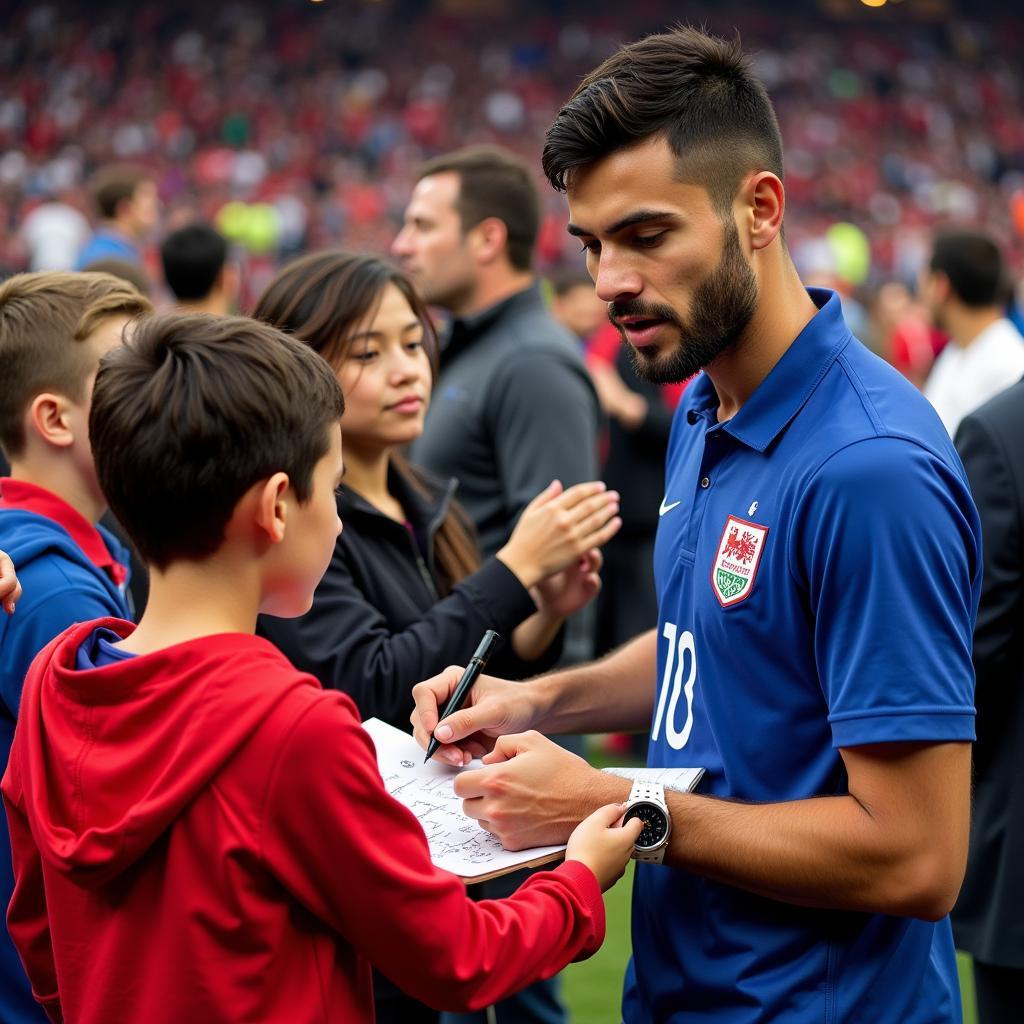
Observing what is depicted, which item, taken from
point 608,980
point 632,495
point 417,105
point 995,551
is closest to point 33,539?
point 995,551

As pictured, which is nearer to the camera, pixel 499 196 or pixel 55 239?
pixel 499 196

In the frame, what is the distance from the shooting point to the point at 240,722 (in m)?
1.45

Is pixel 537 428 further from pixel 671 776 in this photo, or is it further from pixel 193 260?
pixel 193 260

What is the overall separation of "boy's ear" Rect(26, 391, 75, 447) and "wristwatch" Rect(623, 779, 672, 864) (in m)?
1.19

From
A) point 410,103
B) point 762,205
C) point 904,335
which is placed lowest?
point 904,335

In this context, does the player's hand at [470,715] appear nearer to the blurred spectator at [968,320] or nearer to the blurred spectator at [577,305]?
the blurred spectator at [968,320]

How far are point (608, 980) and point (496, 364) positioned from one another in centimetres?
201

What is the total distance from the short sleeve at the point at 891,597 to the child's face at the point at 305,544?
599 mm

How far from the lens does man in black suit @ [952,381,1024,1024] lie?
8.98 ft

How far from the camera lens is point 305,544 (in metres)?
1.67

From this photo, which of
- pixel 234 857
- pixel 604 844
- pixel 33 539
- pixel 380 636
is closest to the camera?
pixel 234 857

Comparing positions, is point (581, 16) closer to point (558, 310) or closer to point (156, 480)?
point (558, 310)

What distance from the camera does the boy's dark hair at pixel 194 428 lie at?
1580mm

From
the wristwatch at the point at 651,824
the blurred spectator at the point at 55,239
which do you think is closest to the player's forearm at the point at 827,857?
the wristwatch at the point at 651,824
